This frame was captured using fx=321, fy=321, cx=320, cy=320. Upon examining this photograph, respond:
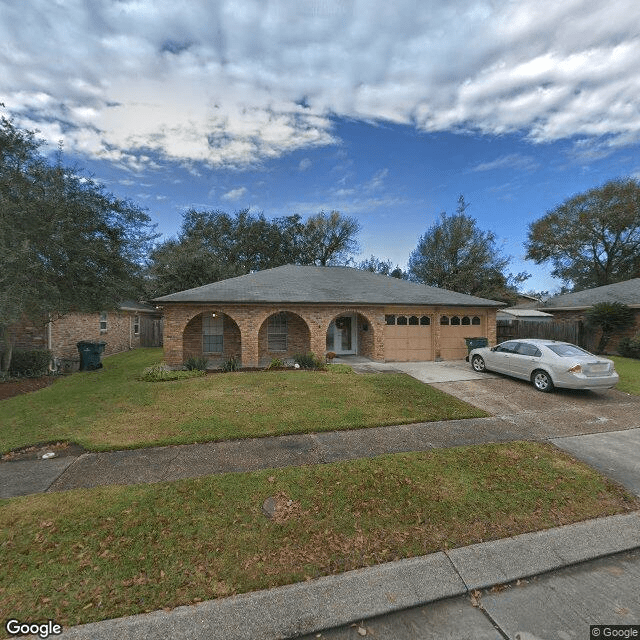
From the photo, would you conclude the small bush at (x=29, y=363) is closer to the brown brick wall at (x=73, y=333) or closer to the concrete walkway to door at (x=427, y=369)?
the brown brick wall at (x=73, y=333)

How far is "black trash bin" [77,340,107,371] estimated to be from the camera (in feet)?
41.7

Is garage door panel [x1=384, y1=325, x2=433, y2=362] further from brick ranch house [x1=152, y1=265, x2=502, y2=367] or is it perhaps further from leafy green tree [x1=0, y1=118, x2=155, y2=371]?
leafy green tree [x1=0, y1=118, x2=155, y2=371]

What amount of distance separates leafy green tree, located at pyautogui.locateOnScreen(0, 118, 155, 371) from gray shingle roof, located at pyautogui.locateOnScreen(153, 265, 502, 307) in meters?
2.24

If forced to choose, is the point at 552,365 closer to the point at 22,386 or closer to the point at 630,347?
the point at 630,347

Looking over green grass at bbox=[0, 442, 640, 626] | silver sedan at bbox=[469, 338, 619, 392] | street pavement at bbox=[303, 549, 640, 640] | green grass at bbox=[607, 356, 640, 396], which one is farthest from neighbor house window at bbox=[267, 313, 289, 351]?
street pavement at bbox=[303, 549, 640, 640]

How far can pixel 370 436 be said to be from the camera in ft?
18.7

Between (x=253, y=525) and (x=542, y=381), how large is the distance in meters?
8.87

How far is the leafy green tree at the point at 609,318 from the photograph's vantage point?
16.7m

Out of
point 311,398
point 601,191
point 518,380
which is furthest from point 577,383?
point 601,191

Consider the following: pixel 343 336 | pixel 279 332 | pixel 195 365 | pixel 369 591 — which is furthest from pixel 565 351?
pixel 195 365

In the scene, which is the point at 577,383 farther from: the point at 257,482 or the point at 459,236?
the point at 459,236

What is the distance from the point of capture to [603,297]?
19.1 metres

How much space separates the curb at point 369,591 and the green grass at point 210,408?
3.26m

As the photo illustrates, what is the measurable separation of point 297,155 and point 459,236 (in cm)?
1927
